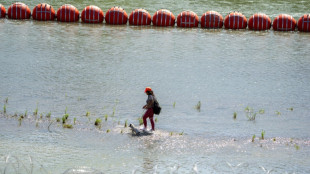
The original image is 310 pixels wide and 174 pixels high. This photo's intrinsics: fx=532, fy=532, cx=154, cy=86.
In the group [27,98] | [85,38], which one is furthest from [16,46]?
[27,98]

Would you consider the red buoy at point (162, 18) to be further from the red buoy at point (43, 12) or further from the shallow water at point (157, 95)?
the red buoy at point (43, 12)

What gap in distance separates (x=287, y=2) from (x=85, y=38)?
23143 millimetres

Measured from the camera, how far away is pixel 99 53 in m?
27.7

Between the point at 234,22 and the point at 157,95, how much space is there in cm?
1673

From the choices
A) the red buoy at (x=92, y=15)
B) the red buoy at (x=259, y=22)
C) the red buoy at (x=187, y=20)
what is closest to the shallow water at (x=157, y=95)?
the red buoy at (x=259, y=22)

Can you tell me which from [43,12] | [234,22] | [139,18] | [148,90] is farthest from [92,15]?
[148,90]

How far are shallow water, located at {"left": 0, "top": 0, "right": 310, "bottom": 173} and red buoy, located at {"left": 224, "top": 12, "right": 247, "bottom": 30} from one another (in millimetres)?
800

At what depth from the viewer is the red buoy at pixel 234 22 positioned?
35.6 meters

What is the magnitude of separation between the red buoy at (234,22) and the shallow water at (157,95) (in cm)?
80

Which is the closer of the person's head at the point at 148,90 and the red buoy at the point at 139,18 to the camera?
the person's head at the point at 148,90

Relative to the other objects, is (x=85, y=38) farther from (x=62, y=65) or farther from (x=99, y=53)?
(x=62, y=65)

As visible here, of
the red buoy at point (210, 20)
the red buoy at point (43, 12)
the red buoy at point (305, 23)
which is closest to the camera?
the red buoy at point (305, 23)

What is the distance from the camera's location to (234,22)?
117ft

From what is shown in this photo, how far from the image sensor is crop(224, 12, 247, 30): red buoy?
35594 millimetres
